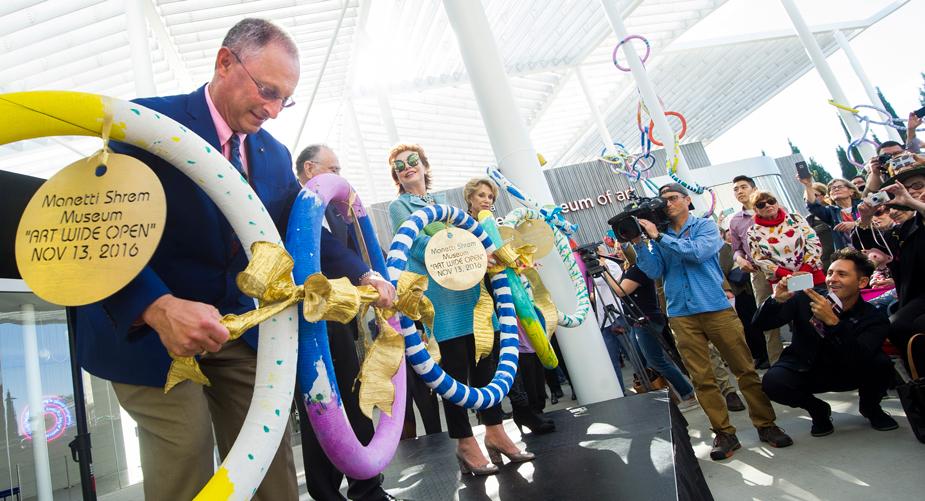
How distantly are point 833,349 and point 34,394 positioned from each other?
22.2 ft

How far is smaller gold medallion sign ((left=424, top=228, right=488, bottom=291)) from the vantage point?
6.26 feet

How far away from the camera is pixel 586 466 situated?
1.83 meters

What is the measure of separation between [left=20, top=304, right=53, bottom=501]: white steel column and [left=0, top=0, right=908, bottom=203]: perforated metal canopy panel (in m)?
3.64

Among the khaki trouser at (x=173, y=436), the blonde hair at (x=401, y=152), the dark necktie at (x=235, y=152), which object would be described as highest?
the blonde hair at (x=401, y=152)

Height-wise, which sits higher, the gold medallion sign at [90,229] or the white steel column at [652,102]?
the white steel column at [652,102]

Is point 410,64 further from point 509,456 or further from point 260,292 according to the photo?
point 260,292

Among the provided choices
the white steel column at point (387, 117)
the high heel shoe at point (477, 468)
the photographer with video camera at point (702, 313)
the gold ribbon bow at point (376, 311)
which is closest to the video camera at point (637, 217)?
the photographer with video camera at point (702, 313)

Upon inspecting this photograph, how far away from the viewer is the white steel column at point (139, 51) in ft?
22.1

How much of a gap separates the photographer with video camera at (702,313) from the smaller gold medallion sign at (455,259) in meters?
1.40

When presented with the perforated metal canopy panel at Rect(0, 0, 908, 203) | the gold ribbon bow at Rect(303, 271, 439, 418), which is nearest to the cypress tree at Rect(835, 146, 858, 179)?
the perforated metal canopy panel at Rect(0, 0, 908, 203)

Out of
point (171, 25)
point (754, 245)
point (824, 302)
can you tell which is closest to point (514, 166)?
point (754, 245)

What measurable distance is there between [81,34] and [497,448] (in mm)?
11148

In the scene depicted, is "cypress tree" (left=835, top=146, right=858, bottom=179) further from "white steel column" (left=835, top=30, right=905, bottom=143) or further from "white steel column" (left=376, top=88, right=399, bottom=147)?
"white steel column" (left=376, top=88, right=399, bottom=147)

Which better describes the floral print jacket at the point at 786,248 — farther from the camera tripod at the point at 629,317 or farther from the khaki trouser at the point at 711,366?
the camera tripod at the point at 629,317
